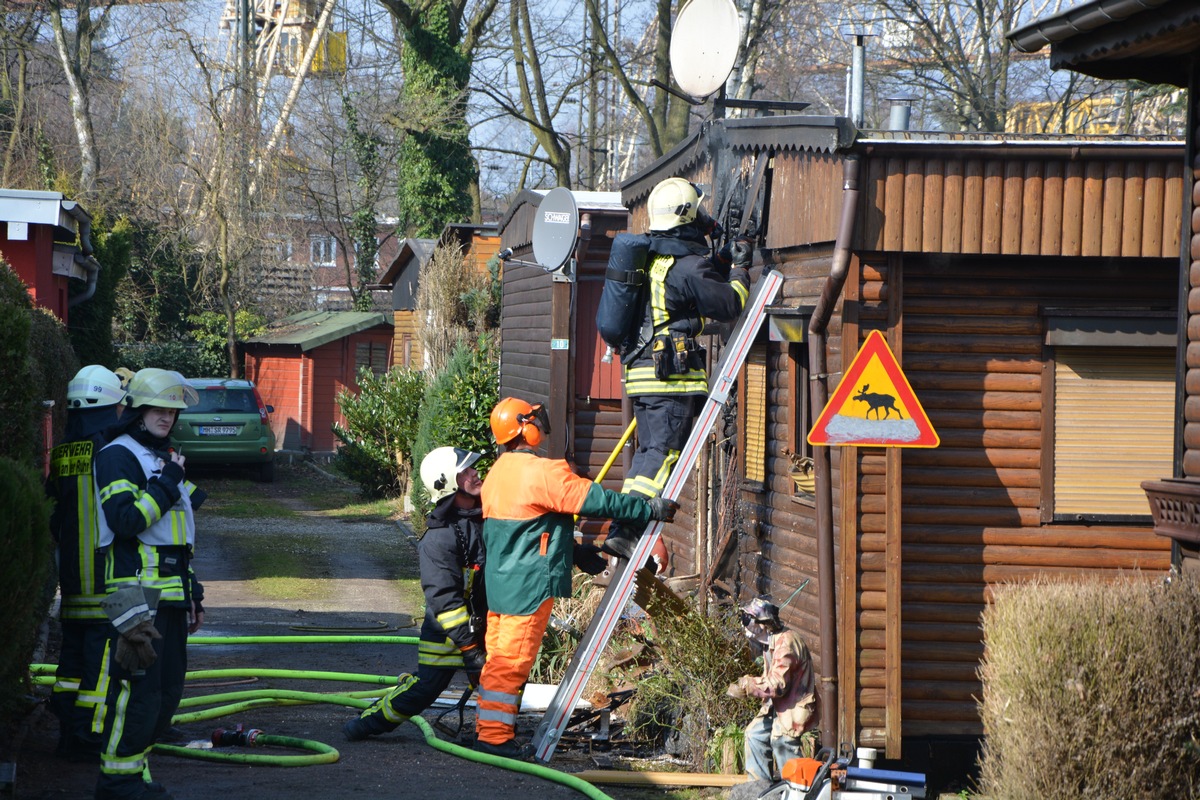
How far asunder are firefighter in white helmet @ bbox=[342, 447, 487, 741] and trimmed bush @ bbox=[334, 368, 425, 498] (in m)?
13.0

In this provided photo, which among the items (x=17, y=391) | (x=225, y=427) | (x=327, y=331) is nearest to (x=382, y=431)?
(x=225, y=427)

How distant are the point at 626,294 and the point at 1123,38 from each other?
2826 millimetres

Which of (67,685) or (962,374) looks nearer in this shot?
(67,685)

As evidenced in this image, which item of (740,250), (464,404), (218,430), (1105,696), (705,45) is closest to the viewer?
(1105,696)

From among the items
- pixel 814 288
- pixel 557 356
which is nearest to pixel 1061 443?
pixel 814 288

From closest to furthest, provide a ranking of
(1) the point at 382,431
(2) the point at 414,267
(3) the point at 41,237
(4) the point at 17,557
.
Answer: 1. (4) the point at 17,557
2. (3) the point at 41,237
3. (1) the point at 382,431
4. (2) the point at 414,267

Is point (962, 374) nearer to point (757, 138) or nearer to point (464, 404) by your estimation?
point (757, 138)

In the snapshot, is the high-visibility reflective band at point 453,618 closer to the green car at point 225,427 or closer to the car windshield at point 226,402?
the green car at point 225,427

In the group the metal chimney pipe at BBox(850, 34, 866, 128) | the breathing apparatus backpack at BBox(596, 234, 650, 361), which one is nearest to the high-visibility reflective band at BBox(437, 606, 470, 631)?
the breathing apparatus backpack at BBox(596, 234, 650, 361)

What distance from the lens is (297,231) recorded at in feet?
137

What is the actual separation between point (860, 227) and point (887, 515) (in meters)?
1.65

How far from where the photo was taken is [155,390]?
590 centimetres

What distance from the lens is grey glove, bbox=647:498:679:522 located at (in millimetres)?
6814

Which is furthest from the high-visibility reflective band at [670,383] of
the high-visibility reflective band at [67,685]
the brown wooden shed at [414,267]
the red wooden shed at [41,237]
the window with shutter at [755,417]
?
the brown wooden shed at [414,267]
